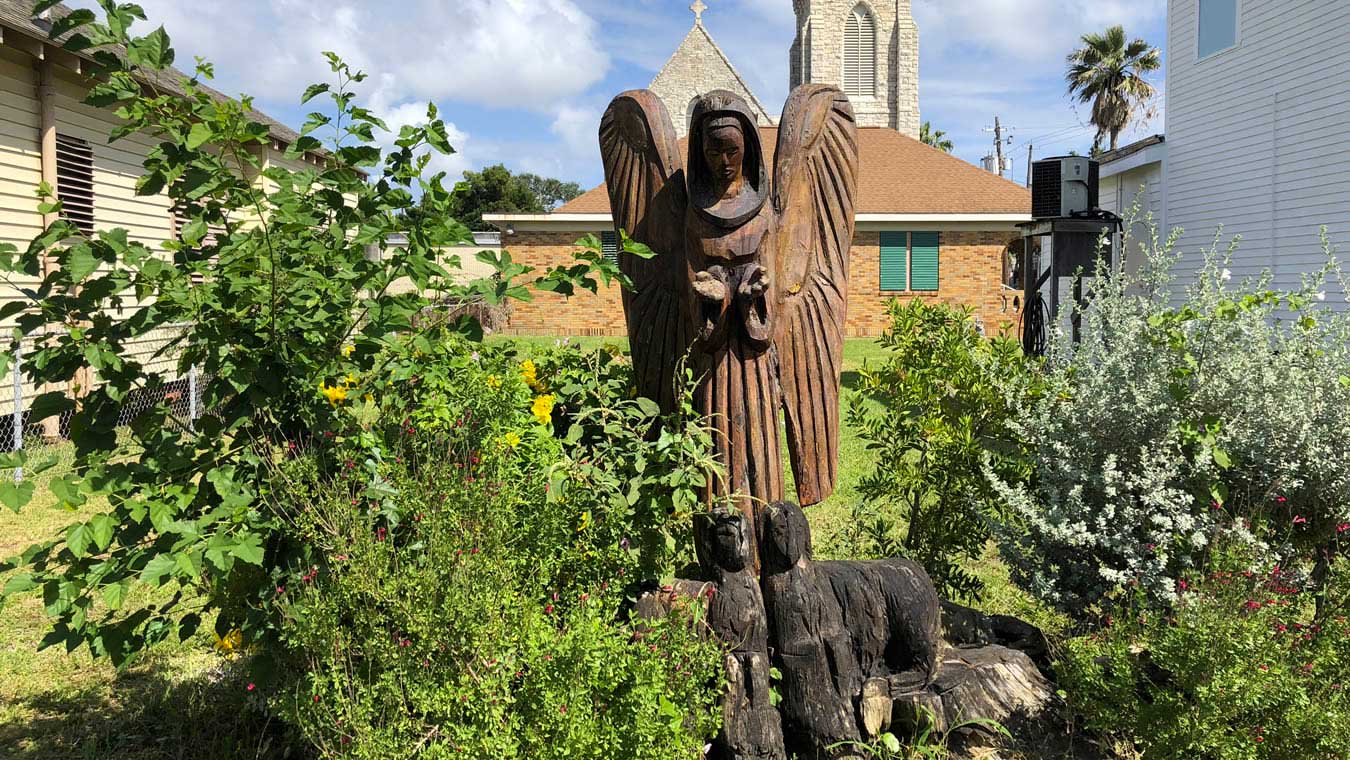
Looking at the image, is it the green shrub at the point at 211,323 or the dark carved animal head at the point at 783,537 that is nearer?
the green shrub at the point at 211,323

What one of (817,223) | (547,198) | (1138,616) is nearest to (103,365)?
(817,223)

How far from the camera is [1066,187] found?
10.8 metres

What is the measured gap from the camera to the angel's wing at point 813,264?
3.49 m

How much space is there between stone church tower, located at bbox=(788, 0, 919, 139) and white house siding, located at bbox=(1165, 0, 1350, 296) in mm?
17880

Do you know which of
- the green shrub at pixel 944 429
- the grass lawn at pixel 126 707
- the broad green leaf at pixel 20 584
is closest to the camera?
the broad green leaf at pixel 20 584

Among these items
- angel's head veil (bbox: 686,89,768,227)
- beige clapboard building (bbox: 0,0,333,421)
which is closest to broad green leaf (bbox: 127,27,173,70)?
angel's head veil (bbox: 686,89,768,227)

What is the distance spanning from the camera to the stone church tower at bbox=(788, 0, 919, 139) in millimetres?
31562

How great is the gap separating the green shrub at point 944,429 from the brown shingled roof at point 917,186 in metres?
16.3

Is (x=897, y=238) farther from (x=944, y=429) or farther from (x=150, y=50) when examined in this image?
(x=150, y=50)

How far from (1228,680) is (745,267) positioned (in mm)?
1976

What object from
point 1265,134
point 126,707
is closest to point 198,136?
point 126,707

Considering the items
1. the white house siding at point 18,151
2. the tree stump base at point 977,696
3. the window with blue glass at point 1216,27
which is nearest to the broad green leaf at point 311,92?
the tree stump base at point 977,696

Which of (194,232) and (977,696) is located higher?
(194,232)

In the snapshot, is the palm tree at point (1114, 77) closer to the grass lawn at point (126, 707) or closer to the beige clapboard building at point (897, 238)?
the beige clapboard building at point (897, 238)
